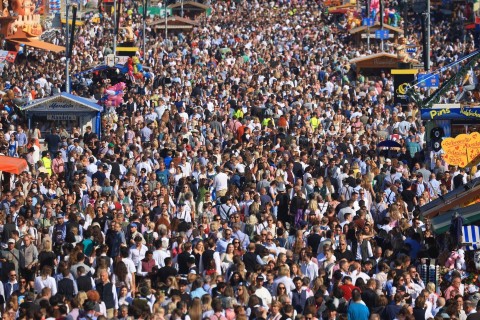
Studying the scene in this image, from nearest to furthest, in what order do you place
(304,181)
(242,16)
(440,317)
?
(440,317) → (304,181) → (242,16)

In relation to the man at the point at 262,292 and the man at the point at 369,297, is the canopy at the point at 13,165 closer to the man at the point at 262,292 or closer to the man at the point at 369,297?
the man at the point at 262,292

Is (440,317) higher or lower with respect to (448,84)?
lower

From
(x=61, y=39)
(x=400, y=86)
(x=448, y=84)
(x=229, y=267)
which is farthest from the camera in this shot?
(x=61, y=39)

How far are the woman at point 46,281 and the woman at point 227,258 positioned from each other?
2401 millimetres

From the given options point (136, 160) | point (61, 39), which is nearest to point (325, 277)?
point (136, 160)

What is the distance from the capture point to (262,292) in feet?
71.9

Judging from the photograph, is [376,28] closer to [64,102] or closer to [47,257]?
[64,102]

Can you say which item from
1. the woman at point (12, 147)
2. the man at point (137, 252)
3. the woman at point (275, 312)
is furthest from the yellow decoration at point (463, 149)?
the woman at point (12, 147)

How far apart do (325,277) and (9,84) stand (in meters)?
23.3

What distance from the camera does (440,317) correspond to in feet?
66.8

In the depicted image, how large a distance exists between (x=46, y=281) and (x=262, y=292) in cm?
288

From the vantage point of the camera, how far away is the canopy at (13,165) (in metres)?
29.4

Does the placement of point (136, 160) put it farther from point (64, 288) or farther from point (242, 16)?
point (242, 16)

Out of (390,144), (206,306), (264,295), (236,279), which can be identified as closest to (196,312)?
(206,306)
